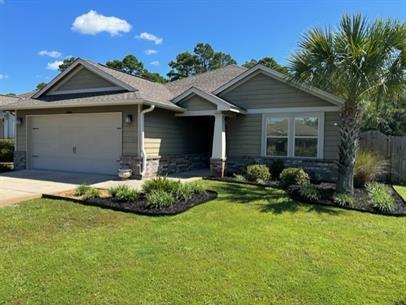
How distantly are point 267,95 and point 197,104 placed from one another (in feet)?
9.30

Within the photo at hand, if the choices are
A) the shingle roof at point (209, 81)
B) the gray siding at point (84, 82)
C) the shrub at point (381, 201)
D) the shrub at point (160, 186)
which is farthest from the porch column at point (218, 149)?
the shrub at point (381, 201)

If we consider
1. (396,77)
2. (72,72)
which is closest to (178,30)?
(72,72)

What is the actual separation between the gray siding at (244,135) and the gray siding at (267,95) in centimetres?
58

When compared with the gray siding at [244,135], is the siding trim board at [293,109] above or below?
above

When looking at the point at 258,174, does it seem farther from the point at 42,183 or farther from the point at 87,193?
the point at 42,183

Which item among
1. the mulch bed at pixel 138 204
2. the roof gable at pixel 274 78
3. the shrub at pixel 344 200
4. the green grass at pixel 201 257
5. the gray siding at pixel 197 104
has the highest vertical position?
the roof gable at pixel 274 78

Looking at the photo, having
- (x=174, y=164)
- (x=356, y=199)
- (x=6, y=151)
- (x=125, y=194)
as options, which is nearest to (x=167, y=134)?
(x=174, y=164)

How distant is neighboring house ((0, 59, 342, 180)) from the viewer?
11.5 m

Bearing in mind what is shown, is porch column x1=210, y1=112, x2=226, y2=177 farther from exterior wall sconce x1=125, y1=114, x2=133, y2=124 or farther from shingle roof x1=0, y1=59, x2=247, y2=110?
exterior wall sconce x1=125, y1=114, x2=133, y2=124

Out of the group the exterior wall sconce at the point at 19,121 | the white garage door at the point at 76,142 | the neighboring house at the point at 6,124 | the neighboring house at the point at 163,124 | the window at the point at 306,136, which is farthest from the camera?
the neighboring house at the point at 6,124

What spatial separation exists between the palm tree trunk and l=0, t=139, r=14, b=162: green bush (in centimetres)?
1719

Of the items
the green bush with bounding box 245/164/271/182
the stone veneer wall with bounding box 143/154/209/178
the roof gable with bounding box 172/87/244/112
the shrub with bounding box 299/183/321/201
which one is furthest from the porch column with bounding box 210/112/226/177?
the shrub with bounding box 299/183/321/201

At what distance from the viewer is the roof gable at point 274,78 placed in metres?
11.2

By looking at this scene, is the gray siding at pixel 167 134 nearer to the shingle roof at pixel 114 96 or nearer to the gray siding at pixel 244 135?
the shingle roof at pixel 114 96
